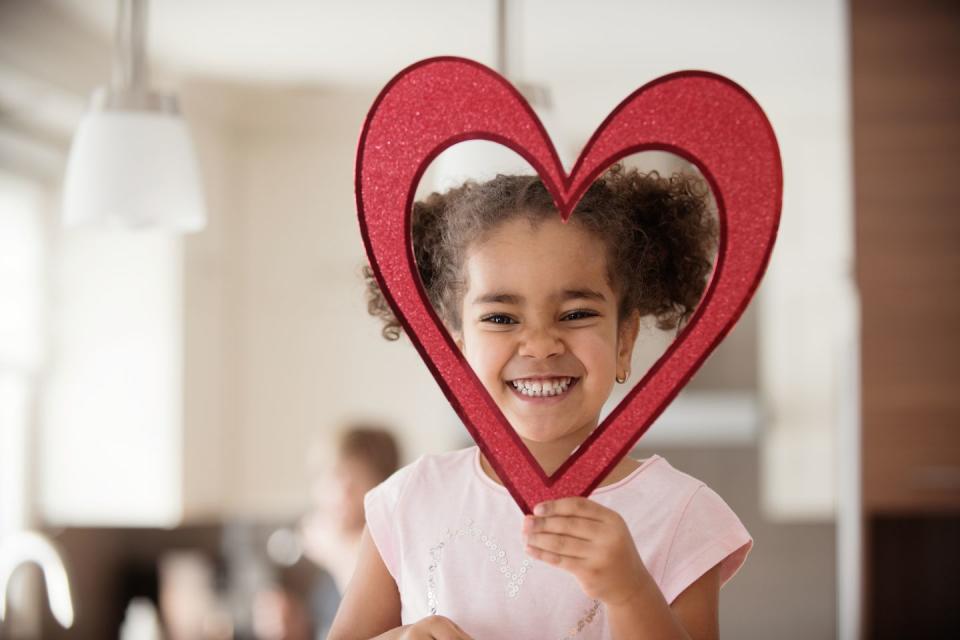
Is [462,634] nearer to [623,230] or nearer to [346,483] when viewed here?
[623,230]

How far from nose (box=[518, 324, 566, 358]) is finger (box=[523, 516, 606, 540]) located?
0.07 meters

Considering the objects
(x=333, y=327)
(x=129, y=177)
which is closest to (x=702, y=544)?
(x=129, y=177)

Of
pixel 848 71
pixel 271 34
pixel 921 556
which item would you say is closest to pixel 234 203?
pixel 271 34

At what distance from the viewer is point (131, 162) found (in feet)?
3.20

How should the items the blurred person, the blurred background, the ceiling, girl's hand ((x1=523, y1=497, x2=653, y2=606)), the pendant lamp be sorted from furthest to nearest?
the ceiling → the blurred background → the blurred person → the pendant lamp → girl's hand ((x1=523, y1=497, x2=653, y2=606))

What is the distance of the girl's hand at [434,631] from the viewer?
50 centimetres

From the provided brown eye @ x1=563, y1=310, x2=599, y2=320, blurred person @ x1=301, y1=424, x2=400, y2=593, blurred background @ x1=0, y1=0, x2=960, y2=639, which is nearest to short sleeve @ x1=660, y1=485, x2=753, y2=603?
brown eye @ x1=563, y1=310, x2=599, y2=320

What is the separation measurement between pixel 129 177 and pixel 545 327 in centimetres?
59

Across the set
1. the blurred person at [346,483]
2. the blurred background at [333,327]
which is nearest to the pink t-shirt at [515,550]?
the blurred person at [346,483]

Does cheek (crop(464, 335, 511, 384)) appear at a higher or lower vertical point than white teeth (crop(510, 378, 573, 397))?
higher

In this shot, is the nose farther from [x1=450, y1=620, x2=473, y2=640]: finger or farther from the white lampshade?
the white lampshade

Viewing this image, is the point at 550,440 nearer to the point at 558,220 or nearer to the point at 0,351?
the point at 558,220

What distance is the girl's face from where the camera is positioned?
0.51 metres

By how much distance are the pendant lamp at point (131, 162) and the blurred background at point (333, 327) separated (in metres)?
0.80
